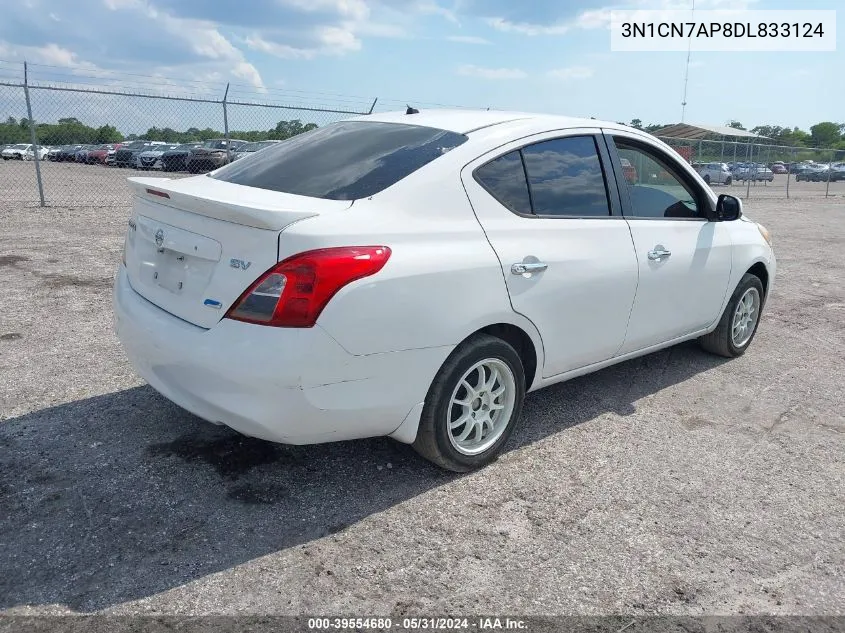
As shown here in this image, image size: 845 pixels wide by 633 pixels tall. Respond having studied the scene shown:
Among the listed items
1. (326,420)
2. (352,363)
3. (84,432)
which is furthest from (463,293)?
(84,432)

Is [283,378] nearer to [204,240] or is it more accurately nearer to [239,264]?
[239,264]

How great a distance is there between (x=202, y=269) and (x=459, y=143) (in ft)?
4.36

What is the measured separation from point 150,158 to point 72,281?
19622 mm

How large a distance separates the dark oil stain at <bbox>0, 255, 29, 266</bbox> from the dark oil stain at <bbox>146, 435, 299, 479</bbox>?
17.0 ft

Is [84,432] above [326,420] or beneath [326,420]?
beneath

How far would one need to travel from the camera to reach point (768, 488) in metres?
3.37

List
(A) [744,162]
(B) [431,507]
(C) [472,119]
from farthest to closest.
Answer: (A) [744,162] → (C) [472,119] → (B) [431,507]

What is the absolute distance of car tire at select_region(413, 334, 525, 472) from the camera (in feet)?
10.2

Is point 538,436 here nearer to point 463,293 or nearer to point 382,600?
point 463,293

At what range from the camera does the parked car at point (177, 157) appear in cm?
1973

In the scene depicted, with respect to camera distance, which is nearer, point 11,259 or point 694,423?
point 694,423

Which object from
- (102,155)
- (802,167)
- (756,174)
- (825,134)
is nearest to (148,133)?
(102,155)

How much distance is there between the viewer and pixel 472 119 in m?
3.71

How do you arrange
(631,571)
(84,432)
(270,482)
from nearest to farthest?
(631,571) < (270,482) < (84,432)
